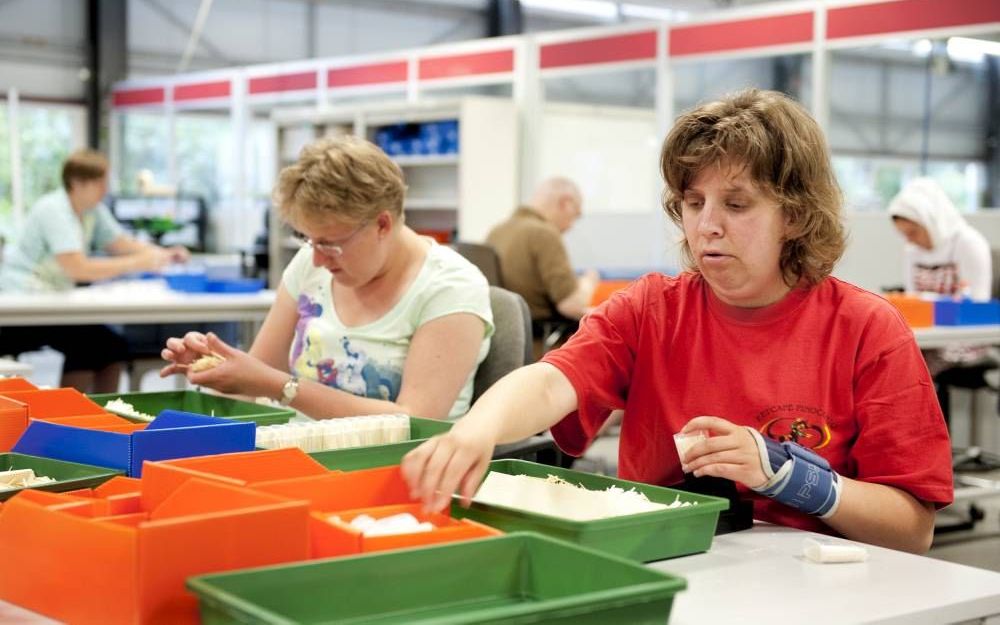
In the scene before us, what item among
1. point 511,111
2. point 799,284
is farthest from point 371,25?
point 799,284

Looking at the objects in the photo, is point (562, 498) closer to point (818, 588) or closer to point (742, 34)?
point (818, 588)

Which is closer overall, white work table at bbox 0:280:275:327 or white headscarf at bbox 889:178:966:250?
white work table at bbox 0:280:275:327

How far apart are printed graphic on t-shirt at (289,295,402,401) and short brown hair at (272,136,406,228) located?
0.89 feet

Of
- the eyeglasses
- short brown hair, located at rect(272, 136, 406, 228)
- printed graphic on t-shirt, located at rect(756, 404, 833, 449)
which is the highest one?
short brown hair, located at rect(272, 136, 406, 228)

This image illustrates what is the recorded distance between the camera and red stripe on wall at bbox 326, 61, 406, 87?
10.1 m

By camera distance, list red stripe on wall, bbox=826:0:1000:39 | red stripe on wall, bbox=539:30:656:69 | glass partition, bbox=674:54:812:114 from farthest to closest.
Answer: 1. glass partition, bbox=674:54:812:114
2. red stripe on wall, bbox=539:30:656:69
3. red stripe on wall, bbox=826:0:1000:39

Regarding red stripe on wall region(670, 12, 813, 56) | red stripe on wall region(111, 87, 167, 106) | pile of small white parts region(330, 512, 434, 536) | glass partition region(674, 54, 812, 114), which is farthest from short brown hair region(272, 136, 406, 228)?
glass partition region(674, 54, 812, 114)

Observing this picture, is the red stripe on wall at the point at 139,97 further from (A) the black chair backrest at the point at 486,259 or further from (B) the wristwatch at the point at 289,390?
(B) the wristwatch at the point at 289,390

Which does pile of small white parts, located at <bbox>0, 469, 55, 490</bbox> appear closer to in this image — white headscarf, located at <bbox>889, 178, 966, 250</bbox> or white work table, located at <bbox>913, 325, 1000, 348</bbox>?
white work table, located at <bbox>913, 325, 1000, 348</bbox>

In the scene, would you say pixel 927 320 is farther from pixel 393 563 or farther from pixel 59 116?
pixel 59 116

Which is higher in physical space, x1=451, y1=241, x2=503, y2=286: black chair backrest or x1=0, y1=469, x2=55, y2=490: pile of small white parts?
x1=451, y1=241, x2=503, y2=286: black chair backrest

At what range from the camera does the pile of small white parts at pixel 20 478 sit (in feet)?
4.95

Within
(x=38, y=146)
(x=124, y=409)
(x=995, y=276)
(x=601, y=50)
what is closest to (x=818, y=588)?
(x=124, y=409)

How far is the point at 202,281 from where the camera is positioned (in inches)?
204
